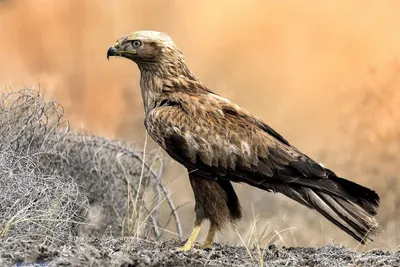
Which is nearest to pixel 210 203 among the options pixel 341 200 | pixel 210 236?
pixel 210 236

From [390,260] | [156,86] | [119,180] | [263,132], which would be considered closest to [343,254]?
[390,260]

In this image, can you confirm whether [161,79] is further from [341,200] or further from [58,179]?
[341,200]

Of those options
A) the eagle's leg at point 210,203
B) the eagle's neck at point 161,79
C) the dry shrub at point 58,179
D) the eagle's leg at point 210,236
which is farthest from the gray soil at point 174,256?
the eagle's neck at point 161,79

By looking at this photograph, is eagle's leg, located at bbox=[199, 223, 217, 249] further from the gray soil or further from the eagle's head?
the eagle's head

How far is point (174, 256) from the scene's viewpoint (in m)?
3.87

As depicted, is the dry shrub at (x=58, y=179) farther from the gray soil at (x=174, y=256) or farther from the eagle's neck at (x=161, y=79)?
the eagle's neck at (x=161, y=79)

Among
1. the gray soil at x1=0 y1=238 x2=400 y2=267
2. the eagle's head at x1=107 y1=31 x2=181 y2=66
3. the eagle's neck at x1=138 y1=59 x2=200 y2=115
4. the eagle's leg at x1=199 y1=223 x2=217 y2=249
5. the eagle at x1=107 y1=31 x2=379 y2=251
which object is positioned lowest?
the gray soil at x1=0 y1=238 x2=400 y2=267

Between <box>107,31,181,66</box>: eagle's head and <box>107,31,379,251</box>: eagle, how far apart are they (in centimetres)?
31

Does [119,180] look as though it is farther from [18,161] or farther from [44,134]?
[18,161]

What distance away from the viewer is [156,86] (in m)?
5.23

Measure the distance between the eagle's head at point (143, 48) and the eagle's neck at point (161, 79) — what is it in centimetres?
5

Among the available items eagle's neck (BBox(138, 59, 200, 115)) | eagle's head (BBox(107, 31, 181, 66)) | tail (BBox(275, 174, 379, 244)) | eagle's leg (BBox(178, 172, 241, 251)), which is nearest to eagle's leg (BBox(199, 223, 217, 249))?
eagle's leg (BBox(178, 172, 241, 251))

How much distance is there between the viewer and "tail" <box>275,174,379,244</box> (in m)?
4.74

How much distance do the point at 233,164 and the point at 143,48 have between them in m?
1.22
